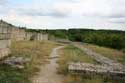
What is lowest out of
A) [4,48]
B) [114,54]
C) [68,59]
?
[114,54]

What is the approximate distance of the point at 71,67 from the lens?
1490 centimetres

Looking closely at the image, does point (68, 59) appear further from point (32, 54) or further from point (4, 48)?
point (4, 48)

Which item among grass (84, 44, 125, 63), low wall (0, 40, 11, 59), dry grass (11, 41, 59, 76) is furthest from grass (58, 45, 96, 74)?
low wall (0, 40, 11, 59)

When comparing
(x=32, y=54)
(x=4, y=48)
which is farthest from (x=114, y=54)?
(x=4, y=48)

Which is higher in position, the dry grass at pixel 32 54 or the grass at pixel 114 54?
the dry grass at pixel 32 54

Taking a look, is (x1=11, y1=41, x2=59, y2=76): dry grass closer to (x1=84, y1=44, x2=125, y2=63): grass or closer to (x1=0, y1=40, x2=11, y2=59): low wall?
(x1=0, y1=40, x2=11, y2=59): low wall

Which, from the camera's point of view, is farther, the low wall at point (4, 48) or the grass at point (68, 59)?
the low wall at point (4, 48)

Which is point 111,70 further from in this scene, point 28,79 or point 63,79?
point 28,79

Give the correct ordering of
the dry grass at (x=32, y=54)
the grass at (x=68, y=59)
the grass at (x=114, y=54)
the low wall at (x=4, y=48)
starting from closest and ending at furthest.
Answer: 1. the dry grass at (x=32, y=54)
2. the grass at (x=68, y=59)
3. the low wall at (x=4, y=48)
4. the grass at (x=114, y=54)

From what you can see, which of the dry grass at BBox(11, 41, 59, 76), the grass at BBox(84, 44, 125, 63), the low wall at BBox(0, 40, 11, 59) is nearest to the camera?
the dry grass at BBox(11, 41, 59, 76)

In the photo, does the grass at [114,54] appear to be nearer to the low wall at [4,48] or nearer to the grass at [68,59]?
the grass at [68,59]

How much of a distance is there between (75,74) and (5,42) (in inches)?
257

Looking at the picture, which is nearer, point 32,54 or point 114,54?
point 32,54

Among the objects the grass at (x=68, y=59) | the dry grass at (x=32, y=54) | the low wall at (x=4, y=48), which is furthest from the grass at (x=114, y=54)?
the low wall at (x=4, y=48)
